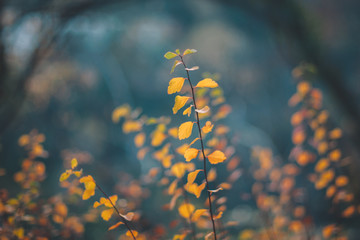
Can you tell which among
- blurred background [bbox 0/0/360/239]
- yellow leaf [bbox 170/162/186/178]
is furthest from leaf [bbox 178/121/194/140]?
blurred background [bbox 0/0/360/239]

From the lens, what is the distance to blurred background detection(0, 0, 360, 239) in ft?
6.91

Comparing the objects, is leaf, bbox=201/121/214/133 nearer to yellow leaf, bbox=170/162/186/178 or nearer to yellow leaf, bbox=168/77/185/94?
yellow leaf, bbox=168/77/185/94

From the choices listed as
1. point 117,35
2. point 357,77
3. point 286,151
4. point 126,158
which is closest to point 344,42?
point 357,77

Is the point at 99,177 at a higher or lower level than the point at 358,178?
higher

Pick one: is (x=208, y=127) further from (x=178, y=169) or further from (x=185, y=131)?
(x=178, y=169)

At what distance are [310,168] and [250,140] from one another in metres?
1.65

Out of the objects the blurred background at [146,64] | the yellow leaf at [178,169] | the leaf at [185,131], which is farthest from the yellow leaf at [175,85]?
the blurred background at [146,64]

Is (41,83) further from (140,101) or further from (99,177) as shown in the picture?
(140,101)

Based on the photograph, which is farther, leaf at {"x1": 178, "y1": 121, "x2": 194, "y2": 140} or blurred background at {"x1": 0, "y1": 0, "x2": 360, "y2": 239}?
blurred background at {"x1": 0, "y1": 0, "x2": 360, "y2": 239}

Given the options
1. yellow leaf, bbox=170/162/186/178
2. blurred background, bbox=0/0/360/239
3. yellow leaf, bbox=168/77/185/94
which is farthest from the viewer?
blurred background, bbox=0/0/360/239

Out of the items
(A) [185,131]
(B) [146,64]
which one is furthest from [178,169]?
(B) [146,64]

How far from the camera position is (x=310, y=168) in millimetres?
5676

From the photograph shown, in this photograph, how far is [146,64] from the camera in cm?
778

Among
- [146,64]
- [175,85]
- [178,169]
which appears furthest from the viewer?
[146,64]
